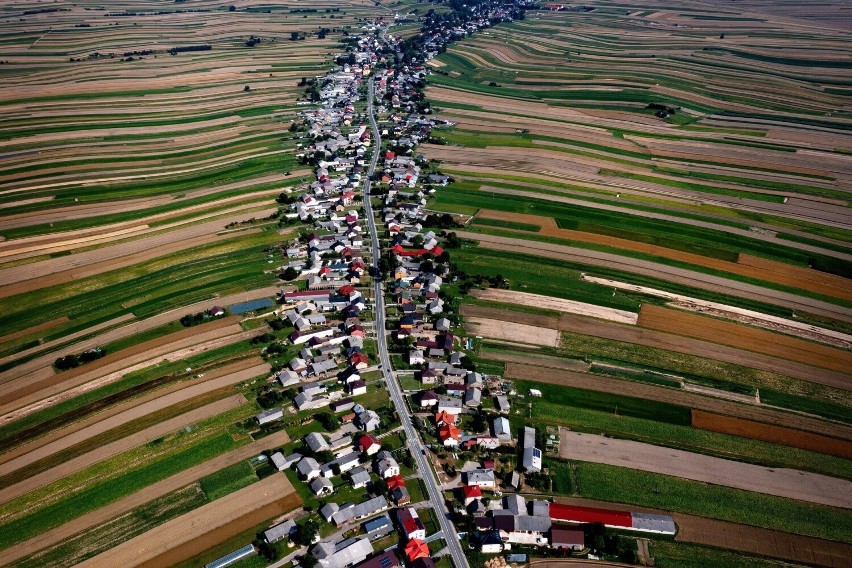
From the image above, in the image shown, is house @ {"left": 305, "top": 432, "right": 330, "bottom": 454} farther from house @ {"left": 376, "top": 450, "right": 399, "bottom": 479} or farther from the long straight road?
the long straight road

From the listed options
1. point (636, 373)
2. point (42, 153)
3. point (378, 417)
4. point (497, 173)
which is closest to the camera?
point (378, 417)

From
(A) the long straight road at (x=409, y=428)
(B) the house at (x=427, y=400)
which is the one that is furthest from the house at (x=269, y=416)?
(B) the house at (x=427, y=400)

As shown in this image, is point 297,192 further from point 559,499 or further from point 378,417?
point 559,499

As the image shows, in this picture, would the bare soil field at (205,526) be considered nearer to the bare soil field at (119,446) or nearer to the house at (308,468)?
the house at (308,468)

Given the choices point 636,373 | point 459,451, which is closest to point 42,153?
point 459,451

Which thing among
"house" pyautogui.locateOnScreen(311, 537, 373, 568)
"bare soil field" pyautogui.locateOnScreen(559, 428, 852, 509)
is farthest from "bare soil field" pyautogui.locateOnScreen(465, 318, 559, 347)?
"house" pyautogui.locateOnScreen(311, 537, 373, 568)
